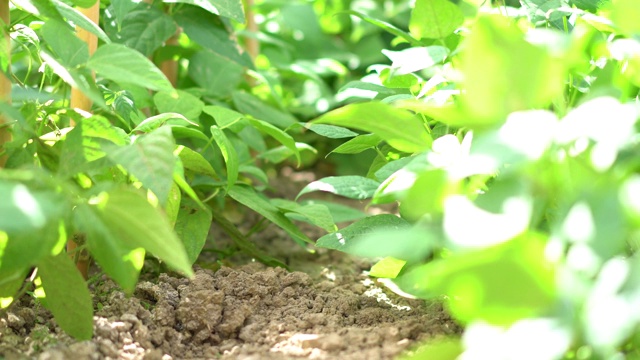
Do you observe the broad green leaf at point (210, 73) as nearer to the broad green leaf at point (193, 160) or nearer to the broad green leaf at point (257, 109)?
the broad green leaf at point (257, 109)

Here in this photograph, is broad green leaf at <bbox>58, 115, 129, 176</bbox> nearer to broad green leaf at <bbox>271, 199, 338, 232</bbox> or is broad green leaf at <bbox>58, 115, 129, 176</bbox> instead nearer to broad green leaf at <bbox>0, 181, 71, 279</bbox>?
broad green leaf at <bbox>0, 181, 71, 279</bbox>

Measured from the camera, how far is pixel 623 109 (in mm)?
685

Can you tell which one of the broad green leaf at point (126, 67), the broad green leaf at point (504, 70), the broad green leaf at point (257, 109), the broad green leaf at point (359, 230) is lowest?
the broad green leaf at point (257, 109)

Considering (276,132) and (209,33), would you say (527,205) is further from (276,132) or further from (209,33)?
(209,33)

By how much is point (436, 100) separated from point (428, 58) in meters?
0.07

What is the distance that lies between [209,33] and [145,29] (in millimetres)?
140

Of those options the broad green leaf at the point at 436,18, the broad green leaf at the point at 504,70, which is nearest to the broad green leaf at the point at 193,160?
the broad green leaf at the point at 436,18

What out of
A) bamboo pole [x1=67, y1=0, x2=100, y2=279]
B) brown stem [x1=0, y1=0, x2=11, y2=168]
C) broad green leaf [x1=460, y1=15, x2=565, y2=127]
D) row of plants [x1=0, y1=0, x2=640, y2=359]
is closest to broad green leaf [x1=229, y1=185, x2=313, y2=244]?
row of plants [x1=0, y1=0, x2=640, y2=359]

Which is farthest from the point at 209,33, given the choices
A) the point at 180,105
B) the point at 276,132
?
the point at 276,132

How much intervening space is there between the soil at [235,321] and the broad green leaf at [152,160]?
228 mm

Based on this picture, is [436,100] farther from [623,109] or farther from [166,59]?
[166,59]

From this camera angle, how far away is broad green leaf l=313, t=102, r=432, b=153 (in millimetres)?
811

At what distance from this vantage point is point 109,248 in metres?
0.85

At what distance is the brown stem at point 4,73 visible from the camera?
0.92 m
